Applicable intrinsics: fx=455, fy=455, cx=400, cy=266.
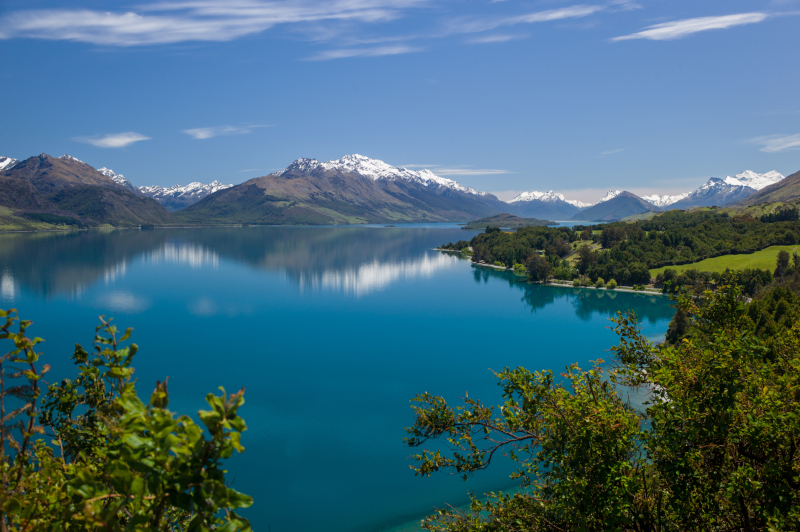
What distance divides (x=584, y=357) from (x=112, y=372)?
53.9 meters

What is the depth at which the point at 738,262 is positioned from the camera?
319ft

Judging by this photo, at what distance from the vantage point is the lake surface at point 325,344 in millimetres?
27641

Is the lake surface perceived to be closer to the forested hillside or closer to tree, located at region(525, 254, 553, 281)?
tree, located at region(525, 254, 553, 281)

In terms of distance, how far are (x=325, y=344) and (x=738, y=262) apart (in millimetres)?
92018

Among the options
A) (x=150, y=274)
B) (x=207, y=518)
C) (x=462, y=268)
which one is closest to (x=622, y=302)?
(x=462, y=268)

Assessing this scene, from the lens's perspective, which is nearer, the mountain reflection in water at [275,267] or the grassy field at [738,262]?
the mountain reflection in water at [275,267]

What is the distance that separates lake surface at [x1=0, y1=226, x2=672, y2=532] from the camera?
2764 centimetres

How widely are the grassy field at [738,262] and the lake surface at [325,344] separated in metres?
20.6

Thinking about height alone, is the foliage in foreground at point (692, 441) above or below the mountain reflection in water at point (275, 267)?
above

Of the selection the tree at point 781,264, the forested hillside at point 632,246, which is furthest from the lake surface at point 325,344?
the tree at point 781,264

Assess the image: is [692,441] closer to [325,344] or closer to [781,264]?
[325,344]

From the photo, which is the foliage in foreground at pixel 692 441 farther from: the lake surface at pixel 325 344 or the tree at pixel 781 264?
the tree at pixel 781 264

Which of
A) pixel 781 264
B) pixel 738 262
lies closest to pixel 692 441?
pixel 781 264

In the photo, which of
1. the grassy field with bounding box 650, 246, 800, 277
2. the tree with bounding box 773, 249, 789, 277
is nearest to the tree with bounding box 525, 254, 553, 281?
the grassy field with bounding box 650, 246, 800, 277
